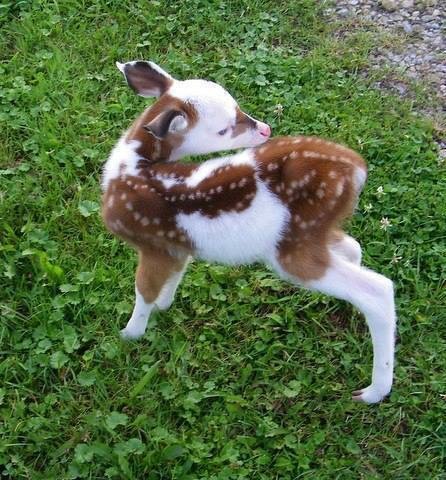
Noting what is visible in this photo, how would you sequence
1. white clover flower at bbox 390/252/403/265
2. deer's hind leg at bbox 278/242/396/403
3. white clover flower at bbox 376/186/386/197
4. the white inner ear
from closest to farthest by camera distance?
deer's hind leg at bbox 278/242/396/403
the white inner ear
white clover flower at bbox 390/252/403/265
white clover flower at bbox 376/186/386/197

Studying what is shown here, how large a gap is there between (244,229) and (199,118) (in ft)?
1.99

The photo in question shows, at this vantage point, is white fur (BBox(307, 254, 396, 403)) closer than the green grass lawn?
Yes

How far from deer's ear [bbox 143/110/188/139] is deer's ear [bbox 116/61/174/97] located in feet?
1.12

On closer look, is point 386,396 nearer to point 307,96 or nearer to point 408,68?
point 307,96

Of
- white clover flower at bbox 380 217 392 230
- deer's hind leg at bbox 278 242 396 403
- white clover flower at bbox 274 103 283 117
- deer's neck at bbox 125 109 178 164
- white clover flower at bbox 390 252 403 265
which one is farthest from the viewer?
Result: white clover flower at bbox 274 103 283 117

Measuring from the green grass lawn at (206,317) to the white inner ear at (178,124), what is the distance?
881mm

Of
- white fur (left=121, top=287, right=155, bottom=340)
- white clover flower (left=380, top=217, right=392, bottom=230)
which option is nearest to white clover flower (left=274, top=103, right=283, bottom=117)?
white clover flower (left=380, top=217, right=392, bottom=230)

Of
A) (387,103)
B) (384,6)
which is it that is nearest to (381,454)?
(387,103)

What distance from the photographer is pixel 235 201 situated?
306 cm

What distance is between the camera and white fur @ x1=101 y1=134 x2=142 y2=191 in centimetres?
333

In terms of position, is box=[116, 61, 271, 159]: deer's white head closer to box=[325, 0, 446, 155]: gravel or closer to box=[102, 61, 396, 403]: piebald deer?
box=[102, 61, 396, 403]: piebald deer

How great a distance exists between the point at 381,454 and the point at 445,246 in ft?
3.96

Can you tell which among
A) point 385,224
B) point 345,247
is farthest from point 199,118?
point 385,224

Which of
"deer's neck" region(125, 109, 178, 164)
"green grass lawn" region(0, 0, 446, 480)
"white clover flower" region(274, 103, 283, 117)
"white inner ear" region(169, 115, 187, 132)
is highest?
"white inner ear" region(169, 115, 187, 132)
